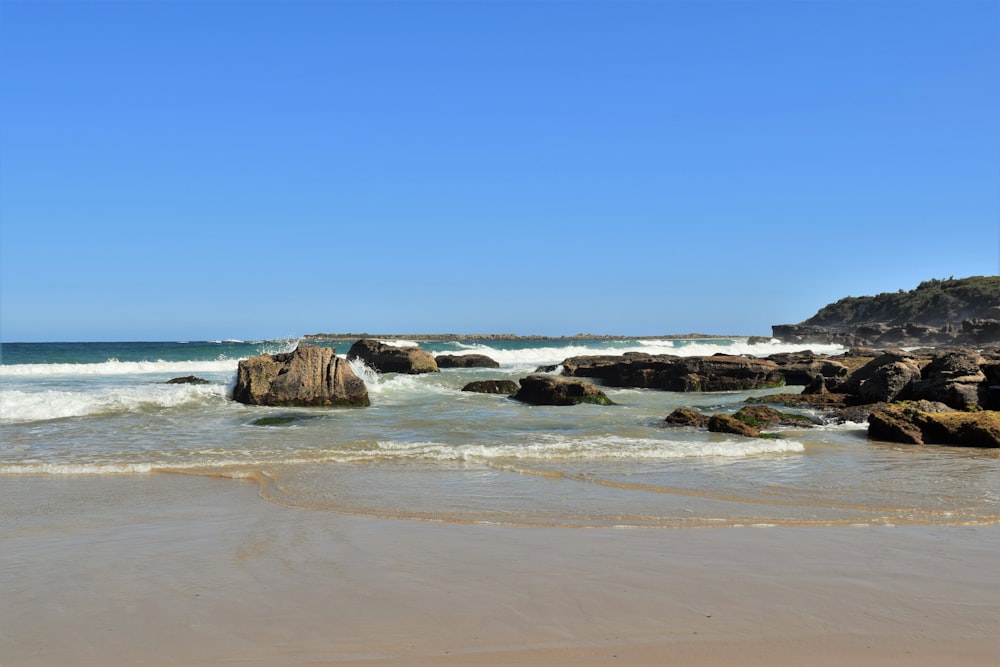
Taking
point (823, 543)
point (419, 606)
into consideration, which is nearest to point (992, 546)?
point (823, 543)

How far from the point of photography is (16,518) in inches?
267

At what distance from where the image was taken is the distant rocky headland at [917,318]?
6690 cm

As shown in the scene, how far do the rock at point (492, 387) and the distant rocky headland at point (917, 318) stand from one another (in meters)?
51.6

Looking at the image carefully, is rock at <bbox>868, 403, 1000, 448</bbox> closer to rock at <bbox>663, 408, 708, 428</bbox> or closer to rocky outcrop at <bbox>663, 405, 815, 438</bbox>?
rocky outcrop at <bbox>663, 405, 815, 438</bbox>

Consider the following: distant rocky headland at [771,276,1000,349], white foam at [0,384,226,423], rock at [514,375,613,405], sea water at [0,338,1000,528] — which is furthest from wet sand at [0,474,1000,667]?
distant rocky headland at [771,276,1000,349]

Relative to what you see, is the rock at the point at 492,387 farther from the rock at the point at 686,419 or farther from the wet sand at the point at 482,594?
the wet sand at the point at 482,594

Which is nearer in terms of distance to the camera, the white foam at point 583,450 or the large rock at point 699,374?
the white foam at point 583,450

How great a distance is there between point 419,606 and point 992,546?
4.80 m

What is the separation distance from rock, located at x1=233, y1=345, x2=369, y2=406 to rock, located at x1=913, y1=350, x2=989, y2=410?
540 inches

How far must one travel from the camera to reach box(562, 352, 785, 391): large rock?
25219 mm

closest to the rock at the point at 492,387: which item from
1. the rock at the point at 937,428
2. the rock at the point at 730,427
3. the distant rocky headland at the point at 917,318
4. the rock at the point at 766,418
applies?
the rock at the point at 766,418

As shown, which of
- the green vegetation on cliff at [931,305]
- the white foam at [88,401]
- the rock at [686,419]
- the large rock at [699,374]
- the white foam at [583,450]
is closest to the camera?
the white foam at [583,450]

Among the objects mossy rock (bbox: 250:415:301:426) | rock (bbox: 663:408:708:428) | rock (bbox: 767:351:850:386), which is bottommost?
mossy rock (bbox: 250:415:301:426)

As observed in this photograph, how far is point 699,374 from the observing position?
83.8 ft
